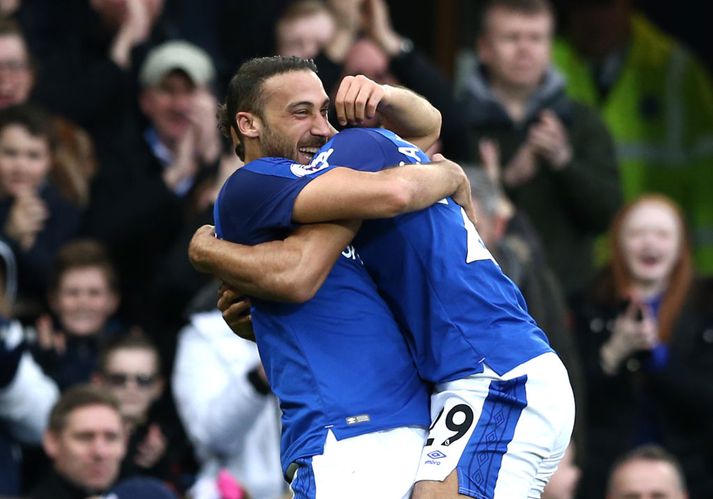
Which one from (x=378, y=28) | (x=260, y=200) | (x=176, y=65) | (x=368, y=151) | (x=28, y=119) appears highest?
(x=378, y=28)

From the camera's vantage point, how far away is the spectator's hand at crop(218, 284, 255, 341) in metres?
5.46

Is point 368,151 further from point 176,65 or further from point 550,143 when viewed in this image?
point 176,65

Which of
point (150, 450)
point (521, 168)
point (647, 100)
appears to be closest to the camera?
point (150, 450)

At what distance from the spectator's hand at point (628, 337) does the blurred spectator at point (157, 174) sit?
2.38 meters

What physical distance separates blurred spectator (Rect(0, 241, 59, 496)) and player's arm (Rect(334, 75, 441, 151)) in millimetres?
2935

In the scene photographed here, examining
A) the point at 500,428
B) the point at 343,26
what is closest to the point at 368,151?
the point at 500,428

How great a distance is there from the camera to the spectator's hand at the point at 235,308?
5.46 metres

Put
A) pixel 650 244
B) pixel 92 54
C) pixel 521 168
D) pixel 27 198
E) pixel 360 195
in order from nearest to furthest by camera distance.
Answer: pixel 360 195 < pixel 27 198 < pixel 650 244 < pixel 521 168 < pixel 92 54

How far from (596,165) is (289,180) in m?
5.06

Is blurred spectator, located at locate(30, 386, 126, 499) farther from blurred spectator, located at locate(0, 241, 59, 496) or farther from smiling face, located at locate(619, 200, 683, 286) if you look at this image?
smiling face, located at locate(619, 200, 683, 286)

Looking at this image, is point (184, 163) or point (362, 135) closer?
point (362, 135)

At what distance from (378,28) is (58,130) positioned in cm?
193

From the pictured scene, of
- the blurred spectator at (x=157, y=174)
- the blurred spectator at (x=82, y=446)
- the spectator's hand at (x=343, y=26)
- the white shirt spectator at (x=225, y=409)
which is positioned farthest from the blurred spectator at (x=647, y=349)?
the blurred spectator at (x=82, y=446)

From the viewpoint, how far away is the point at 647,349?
8852 millimetres
